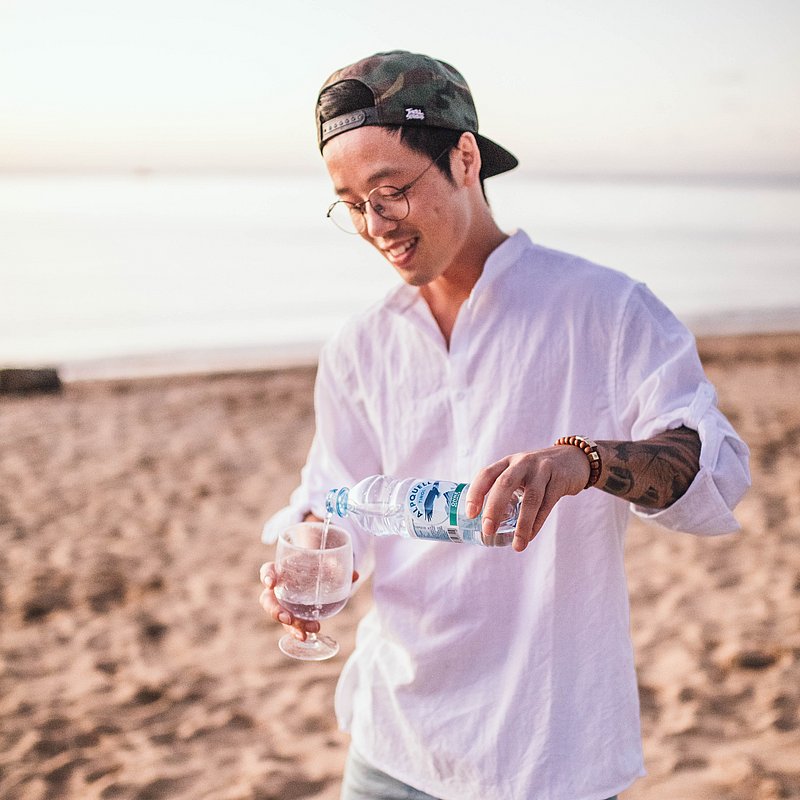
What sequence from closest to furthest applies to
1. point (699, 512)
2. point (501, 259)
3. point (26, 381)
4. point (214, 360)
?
point (699, 512) < point (501, 259) < point (26, 381) < point (214, 360)

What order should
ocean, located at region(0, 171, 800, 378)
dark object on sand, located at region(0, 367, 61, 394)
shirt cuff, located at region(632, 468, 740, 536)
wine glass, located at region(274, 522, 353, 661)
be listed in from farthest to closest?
ocean, located at region(0, 171, 800, 378)
dark object on sand, located at region(0, 367, 61, 394)
wine glass, located at region(274, 522, 353, 661)
shirt cuff, located at region(632, 468, 740, 536)

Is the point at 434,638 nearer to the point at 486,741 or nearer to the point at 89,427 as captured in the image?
the point at 486,741

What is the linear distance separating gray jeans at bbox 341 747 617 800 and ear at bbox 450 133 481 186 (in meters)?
1.40

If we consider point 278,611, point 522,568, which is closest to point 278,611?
point 278,611

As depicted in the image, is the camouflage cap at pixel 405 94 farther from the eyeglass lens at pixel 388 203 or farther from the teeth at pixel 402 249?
the teeth at pixel 402 249

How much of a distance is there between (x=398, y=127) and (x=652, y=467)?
0.93 m

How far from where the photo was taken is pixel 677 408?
71.2 inches

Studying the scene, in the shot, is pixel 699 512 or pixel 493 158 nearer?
pixel 699 512

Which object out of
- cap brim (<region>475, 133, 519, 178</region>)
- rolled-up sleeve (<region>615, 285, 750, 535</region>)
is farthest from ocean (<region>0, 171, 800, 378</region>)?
rolled-up sleeve (<region>615, 285, 750, 535</region>)

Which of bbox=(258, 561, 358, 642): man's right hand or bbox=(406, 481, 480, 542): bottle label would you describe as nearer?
bbox=(406, 481, 480, 542): bottle label

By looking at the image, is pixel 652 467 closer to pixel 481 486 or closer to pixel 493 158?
pixel 481 486

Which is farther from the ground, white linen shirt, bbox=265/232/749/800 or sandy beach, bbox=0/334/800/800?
white linen shirt, bbox=265/232/749/800

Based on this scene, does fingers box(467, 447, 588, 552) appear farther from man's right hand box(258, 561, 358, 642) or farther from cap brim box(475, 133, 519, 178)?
cap brim box(475, 133, 519, 178)

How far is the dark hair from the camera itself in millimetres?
2041
